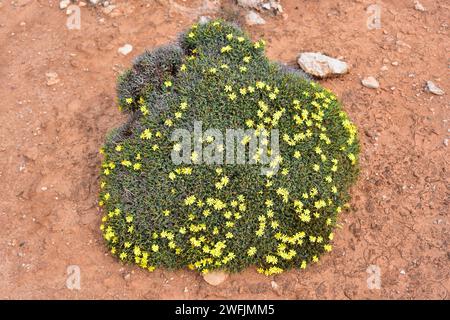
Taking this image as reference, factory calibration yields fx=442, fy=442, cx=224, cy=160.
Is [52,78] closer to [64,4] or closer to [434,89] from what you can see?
[64,4]

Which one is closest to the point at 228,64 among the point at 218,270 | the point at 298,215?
the point at 298,215

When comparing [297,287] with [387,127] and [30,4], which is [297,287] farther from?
[30,4]

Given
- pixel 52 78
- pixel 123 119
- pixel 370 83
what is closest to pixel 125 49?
pixel 52 78

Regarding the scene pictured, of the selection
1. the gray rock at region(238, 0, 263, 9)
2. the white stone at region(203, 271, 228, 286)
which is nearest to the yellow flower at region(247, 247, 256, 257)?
the white stone at region(203, 271, 228, 286)

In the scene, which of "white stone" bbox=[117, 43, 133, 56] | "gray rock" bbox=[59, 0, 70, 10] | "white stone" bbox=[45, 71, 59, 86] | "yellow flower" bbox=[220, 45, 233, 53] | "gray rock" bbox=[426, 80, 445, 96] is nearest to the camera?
"yellow flower" bbox=[220, 45, 233, 53]

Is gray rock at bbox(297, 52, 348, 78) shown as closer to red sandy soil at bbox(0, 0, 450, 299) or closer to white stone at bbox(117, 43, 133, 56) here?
red sandy soil at bbox(0, 0, 450, 299)
